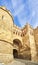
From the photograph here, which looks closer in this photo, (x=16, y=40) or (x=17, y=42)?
(x=16, y=40)

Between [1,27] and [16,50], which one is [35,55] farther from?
[1,27]

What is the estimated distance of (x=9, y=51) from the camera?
32.5 feet

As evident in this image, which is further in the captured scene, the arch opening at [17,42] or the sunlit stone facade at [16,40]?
the arch opening at [17,42]

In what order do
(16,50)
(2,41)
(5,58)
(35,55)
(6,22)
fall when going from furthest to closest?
(16,50) → (35,55) → (6,22) → (2,41) → (5,58)

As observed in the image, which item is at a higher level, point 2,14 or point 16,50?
point 2,14

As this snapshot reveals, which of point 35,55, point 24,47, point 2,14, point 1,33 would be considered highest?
point 2,14

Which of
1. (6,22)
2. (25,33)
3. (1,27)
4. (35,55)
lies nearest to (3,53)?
(1,27)

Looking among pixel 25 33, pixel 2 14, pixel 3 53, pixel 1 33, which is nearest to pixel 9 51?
pixel 3 53

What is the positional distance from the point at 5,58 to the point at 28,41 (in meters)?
10.1

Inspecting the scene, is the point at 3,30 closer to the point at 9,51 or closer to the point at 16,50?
the point at 9,51

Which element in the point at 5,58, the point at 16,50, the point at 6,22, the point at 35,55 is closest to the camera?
the point at 5,58

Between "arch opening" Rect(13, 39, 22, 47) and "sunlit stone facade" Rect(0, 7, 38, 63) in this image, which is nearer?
"sunlit stone facade" Rect(0, 7, 38, 63)

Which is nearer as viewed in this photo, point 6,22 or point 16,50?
point 6,22

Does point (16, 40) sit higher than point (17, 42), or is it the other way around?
point (16, 40)
